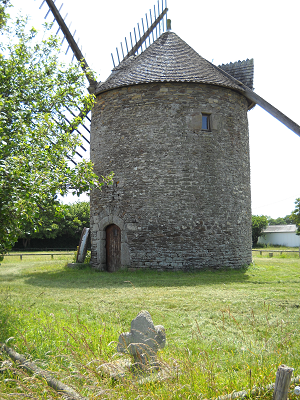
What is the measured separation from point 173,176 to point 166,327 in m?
7.83

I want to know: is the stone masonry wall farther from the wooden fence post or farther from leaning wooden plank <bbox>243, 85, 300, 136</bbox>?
the wooden fence post

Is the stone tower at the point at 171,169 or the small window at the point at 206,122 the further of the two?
the small window at the point at 206,122

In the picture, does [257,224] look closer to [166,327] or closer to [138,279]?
[138,279]

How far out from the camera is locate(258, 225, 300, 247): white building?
1806 inches

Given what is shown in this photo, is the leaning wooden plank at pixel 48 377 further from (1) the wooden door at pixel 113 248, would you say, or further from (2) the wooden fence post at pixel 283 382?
(1) the wooden door at pixel 113 248

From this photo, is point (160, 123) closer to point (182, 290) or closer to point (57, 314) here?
point (182, 290)

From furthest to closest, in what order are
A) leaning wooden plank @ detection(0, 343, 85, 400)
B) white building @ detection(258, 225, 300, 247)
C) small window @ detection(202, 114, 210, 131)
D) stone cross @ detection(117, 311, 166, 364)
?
white building @ detection(258, 225, 300, 247) < small window @ detection(202, 114, 210, 131) < stone cross @ detection(117, 311, 166, 364) < leaning wooden plank @ detection(0, 343, 85, 400)

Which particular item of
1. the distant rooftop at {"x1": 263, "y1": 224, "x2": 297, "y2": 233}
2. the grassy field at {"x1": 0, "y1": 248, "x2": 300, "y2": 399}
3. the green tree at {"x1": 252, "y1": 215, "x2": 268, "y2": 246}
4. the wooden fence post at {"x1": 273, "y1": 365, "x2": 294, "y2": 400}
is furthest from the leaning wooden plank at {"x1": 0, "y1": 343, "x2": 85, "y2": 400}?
the distant rooftop at {"x1": 263, "y1": 224, "x2": 297, "y2": 233}

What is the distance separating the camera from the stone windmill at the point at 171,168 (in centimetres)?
1265

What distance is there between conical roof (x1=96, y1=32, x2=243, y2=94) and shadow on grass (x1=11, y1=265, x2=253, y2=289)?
6845 mm

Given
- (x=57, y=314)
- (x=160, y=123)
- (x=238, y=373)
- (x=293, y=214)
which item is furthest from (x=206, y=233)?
(x=293, y=214)

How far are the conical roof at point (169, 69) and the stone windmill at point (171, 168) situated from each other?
0.17 ft

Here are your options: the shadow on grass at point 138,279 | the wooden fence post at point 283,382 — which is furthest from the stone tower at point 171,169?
the wooden fence post at point 283,382

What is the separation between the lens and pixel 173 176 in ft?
41.9
